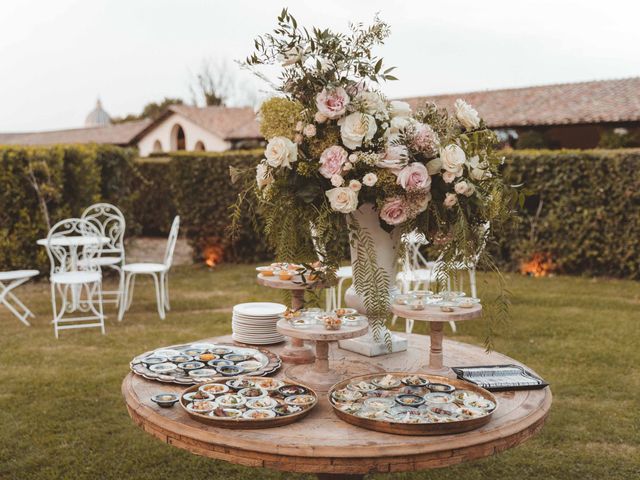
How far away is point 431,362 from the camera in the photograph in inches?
104

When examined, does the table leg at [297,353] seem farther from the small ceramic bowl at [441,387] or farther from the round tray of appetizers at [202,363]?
the small ceramic bowl at [441,387]

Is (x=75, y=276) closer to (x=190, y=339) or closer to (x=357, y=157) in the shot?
(x=190, y=339)

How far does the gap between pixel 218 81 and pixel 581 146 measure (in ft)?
121

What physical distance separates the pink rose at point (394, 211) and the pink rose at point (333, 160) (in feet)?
0.75

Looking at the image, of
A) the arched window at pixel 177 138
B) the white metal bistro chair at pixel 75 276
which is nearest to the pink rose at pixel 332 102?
the white metal bistro chair at pixel 75 276

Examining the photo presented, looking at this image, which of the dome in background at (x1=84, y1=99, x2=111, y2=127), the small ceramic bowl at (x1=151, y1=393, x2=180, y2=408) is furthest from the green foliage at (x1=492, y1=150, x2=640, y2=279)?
the dome in background at (x1=84, y1=99, x2=111, y2=127)

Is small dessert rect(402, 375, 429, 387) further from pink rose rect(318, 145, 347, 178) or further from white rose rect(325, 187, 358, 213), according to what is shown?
pink rose rect(318, 145, 347, 178)

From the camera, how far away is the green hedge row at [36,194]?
29.6 feet

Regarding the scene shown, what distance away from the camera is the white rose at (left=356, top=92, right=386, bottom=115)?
7.91ft

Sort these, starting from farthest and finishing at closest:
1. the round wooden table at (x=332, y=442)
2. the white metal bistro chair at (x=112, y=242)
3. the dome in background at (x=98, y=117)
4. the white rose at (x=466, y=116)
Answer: the dome in background at (x=98, y=117) → the white metal bistro chair at (x=112, y=242) → the white rose at (x=466, y=116) → the round wooden table at (x=332, y=442)

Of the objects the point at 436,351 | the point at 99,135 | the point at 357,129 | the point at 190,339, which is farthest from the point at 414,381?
the point at 99,135

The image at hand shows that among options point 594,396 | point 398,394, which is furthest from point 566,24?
point 398,394

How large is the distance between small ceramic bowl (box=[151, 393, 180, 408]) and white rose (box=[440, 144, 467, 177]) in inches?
49.0

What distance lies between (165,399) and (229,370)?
41 cm
